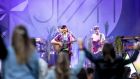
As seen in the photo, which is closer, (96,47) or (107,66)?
(107,66)

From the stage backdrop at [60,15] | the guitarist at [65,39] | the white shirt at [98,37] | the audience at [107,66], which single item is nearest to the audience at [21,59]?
the audience at [107,66]

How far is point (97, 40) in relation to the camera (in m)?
14.7

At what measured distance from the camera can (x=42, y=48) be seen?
1459 cm

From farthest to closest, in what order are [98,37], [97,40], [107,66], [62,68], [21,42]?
[98,37]
[97,40]
[107,66]
[62,68]
[21,42]

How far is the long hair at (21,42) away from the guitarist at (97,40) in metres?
10.2

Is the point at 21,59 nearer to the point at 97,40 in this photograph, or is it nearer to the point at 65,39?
the point at 65,39

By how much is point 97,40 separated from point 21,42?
34.1ft

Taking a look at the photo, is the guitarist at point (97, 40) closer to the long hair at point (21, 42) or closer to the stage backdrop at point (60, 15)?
the stage backdrop at point (60, 15)

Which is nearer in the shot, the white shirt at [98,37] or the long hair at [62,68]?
the long hair at [62,68]

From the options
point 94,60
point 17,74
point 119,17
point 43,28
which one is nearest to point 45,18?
point 43,28

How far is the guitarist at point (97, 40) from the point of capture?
14594mm

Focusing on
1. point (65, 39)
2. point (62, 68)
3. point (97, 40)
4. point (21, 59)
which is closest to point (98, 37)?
point (97, 40)

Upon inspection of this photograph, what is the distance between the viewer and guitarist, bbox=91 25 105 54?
14.6 m

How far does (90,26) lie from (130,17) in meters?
1.46
